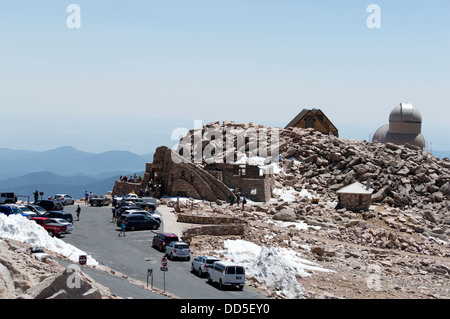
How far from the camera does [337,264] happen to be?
4728cm

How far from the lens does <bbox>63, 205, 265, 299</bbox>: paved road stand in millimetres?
32344

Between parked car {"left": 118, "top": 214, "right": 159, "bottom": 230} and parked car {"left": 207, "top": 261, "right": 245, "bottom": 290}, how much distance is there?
14.5 m

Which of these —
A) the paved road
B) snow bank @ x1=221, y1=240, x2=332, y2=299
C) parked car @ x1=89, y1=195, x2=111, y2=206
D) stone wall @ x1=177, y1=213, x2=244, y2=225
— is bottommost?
snow bank @ x1=221, y1=240, x2=332, y2=299

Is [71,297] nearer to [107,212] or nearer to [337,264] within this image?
[337,264]

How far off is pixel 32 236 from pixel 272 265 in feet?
49.4

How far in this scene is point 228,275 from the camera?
32750 mm

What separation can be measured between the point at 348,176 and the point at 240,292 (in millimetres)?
41445

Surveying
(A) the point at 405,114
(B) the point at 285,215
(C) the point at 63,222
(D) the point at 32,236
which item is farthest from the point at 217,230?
(A) the point at 405,114

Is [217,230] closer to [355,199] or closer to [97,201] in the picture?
[97,201]

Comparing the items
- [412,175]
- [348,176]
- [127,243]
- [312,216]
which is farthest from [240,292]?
[412,175]

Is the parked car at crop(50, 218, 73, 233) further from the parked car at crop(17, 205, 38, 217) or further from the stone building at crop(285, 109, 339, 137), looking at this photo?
the stone building at crop(285, 109, 339, 137)

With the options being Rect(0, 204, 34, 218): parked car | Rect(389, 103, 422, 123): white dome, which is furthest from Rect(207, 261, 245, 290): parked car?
Rect(389, 103, 422, 123): white dome

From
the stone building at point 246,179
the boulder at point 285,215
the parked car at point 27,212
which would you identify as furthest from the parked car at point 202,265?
the stone building at point 246,179
